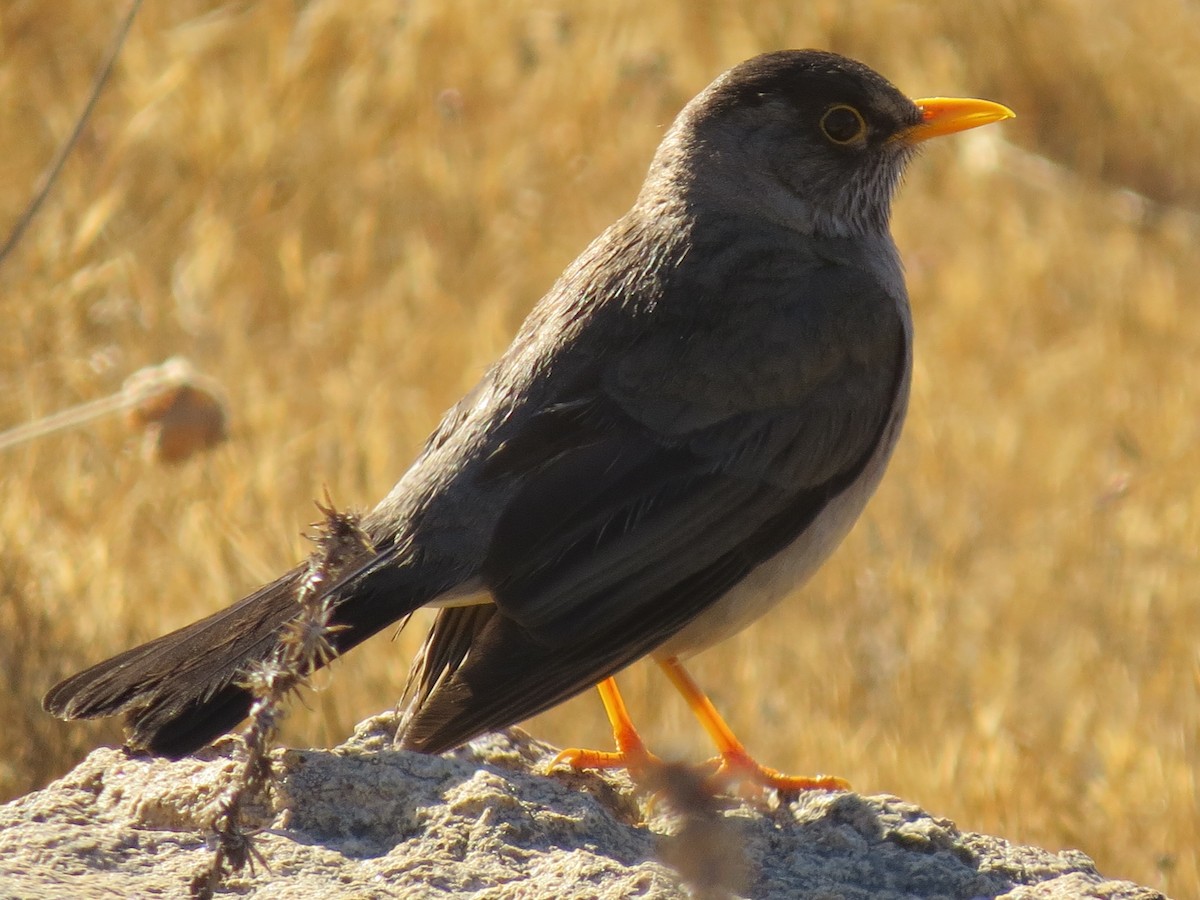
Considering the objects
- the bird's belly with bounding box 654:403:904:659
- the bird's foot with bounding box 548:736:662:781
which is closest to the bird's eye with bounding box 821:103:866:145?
the bird's belly with bounding box 654:403:904:659

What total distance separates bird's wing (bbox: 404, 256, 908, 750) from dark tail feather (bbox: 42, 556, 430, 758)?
0.26 metres

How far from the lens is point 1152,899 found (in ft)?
13.6

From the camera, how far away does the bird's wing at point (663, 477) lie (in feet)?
15.1

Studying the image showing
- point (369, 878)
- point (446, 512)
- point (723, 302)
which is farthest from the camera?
point (723, 302)

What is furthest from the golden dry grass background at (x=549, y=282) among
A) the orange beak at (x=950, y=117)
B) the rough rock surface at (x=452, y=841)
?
the orange beak at (x=950, y=117)

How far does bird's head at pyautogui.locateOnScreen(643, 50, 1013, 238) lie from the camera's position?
606cm

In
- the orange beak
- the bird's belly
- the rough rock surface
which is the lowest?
the rough rock surface

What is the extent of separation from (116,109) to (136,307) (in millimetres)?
1828

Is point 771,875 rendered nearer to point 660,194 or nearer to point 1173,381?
point 660,194

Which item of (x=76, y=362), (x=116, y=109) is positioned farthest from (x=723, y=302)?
(x=116, y=109)

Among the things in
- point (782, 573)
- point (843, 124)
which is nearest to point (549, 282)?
point (843, 124)

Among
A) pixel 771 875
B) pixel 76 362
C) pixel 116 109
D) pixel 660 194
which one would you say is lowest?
pixel 771 875

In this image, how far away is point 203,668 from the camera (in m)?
4.28

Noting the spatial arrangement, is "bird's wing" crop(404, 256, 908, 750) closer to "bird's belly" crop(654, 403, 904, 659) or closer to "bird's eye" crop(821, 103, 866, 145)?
"bird's belly" crop(654, 403, 904, 659)
